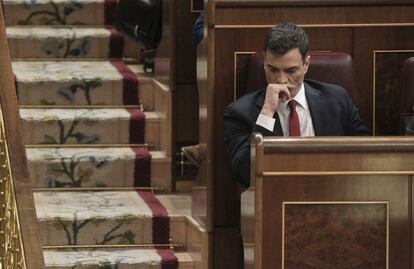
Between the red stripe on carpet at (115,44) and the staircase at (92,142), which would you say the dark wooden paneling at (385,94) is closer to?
the staircase at (92,142)

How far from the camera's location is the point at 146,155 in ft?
17.7

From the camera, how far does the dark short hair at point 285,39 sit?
4.17m

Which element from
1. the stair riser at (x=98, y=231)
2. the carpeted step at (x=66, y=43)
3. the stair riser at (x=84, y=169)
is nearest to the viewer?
the stair riser at (x=98, y=231)

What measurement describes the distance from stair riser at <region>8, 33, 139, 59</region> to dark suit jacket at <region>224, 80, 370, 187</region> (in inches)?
73.5

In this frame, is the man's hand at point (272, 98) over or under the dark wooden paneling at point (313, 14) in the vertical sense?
under

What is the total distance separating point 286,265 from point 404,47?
1.20 m

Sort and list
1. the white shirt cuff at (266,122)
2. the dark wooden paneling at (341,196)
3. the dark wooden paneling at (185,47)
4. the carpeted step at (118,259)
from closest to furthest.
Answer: the dark wooden paneling at (341,196)
the white shirt cuff at (266,122)
the carpeted step at (118,259)
the dark wooden paneling at (185,47)

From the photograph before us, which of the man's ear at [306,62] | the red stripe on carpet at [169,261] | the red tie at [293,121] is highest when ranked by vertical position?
the man's ear at [306,62]

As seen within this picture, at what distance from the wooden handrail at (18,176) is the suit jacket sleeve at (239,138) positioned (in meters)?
0.80

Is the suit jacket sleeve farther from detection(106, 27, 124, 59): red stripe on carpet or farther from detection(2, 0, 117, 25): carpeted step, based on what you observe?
detection(2, 0, 117, 25): carpeted step

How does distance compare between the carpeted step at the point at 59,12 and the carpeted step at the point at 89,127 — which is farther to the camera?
the carpeted step at the point at 59,12

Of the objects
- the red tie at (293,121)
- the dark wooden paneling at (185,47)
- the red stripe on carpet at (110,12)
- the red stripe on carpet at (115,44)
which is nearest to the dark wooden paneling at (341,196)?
the red tie at (293,121)

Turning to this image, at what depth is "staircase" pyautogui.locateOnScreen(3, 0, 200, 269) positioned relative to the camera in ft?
16.4

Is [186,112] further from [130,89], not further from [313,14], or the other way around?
[313,14]
